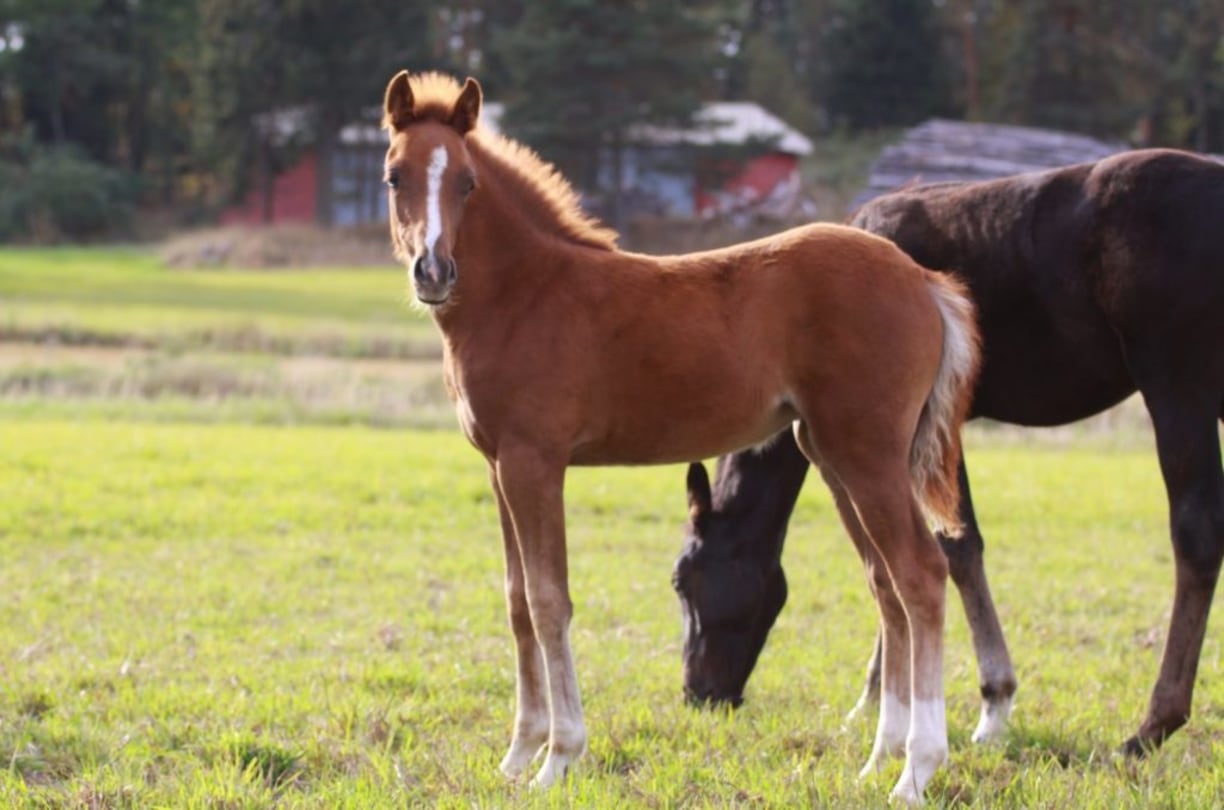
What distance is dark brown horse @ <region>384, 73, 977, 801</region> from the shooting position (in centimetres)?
475

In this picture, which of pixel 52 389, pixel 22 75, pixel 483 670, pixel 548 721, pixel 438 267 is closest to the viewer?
pixel 438 267

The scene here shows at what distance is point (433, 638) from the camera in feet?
25.3

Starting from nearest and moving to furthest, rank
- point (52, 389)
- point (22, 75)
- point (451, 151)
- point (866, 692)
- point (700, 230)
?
1. point (451, 151)
2. point (866, 692)
3. point (52, 389)
4. point (700, 230)
5. point (22, 75)

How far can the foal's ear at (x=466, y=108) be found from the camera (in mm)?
4734

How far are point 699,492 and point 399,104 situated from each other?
2310 millimetres

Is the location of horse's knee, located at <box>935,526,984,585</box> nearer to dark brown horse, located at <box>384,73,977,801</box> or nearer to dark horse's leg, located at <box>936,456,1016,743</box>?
dark horse's leg, located at <box>936,456,1016,743</box>

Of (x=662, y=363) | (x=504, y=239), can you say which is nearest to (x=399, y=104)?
(x=504, y=239)

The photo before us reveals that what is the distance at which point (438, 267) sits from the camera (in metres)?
4.31

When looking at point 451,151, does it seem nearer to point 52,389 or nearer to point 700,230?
point 52,389

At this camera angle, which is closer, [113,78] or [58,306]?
[58,306]

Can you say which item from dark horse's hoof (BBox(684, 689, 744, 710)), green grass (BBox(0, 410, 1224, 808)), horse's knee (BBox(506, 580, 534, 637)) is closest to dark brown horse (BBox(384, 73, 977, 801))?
horse's knee (BBox(506, 580, 534, 637))

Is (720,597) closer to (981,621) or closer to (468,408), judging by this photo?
(981,621)

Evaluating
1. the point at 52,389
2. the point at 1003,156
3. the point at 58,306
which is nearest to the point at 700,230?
the point at 58,306

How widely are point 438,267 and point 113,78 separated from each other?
5538cm
